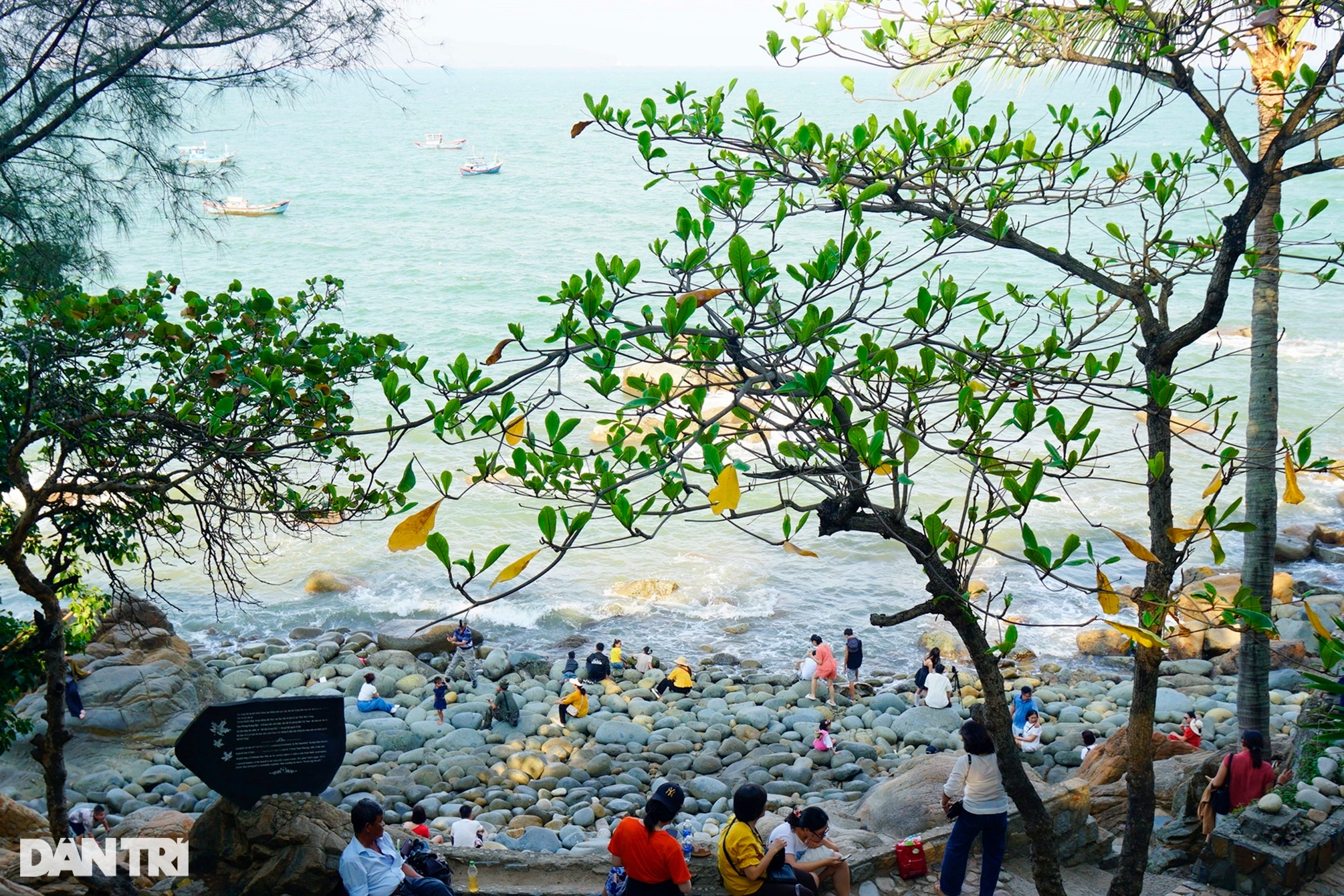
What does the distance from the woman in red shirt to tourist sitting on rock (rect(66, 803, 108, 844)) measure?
8487mm

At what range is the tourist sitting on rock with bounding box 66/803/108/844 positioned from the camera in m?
8.27

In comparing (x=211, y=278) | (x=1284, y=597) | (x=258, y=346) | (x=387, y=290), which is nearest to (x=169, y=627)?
(x=258, y=346)

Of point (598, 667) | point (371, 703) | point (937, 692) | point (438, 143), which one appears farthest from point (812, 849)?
point (438, 143)

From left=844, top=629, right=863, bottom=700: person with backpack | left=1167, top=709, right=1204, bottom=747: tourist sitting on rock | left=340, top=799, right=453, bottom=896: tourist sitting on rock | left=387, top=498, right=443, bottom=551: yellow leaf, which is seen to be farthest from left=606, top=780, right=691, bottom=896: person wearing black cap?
left=844, top=629, right=863, bottom=700: person with backpack

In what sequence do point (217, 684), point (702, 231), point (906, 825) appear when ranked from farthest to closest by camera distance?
point (217, 684) < point (906, 825) < point (702, 231)

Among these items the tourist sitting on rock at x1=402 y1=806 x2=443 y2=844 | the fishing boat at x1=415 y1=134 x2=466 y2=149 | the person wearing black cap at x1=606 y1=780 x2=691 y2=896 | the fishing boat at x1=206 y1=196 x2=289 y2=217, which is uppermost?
Result: the fishing boat at x1=415 y1=134 x2=466 y2=149

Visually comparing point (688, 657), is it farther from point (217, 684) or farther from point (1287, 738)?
point (1287, 738)

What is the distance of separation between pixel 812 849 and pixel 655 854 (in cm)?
98

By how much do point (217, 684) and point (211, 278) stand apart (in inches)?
1210

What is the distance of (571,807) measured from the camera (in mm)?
10258

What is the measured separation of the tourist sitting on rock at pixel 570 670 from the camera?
1435 cm

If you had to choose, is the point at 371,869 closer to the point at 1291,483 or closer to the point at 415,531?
the point at 415,531

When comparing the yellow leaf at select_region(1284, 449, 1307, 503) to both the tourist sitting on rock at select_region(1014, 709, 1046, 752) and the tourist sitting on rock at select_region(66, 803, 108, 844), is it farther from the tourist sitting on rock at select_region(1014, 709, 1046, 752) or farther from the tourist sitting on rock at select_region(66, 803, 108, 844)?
the tourist sitting on rock at select_region(66, 803, 108, 844)

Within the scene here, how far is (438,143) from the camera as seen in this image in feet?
261
